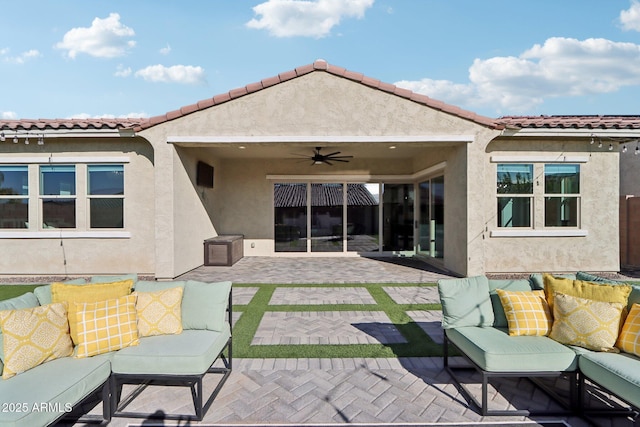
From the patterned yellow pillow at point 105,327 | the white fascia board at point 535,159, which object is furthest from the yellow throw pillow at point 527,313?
the white fascia board at point 535,159

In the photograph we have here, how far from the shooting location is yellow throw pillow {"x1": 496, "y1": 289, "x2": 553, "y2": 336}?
11.4 ft

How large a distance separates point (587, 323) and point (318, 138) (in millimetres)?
6482

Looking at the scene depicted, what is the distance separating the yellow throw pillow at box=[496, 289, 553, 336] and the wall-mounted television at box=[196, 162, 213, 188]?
29.7 feet

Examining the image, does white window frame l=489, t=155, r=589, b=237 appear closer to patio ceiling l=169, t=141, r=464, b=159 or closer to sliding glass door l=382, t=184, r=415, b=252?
patio ceiling l=169, t=141, r=464, b=159

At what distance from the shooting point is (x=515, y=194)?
888 cm

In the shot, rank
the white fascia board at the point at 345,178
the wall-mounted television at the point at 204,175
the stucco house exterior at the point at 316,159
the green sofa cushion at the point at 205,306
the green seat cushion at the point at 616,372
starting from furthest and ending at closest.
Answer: the white fascia board at the point at 345,178 < the wall-mounted television at the point at 204,175 < the stucco house exterior at the point at 316,159 < the green sofa cushion at the point at 205,306 < the green seat cushion at the point at 616,372

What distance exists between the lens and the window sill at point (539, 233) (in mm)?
8789

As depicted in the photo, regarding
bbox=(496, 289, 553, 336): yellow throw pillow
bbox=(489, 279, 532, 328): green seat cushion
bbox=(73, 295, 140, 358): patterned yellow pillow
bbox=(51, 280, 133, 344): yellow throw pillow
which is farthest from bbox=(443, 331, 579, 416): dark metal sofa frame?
bbox=(51, 280, 133, 344): yellow throw pillow

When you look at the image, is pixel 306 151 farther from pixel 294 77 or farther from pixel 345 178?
pixel 294 77

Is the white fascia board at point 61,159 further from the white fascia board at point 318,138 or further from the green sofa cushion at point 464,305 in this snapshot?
the green sofa cushion at point 464,305

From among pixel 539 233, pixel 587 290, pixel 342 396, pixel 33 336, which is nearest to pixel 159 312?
pixel 33 336

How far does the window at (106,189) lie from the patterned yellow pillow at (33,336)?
A: 6.70 m

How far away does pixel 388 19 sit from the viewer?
9891 millimetres

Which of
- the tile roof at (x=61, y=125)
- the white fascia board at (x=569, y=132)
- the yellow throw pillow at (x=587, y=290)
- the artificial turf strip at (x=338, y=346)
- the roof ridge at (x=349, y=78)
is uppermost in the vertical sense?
the roof ridge at (x=349, y=78)
